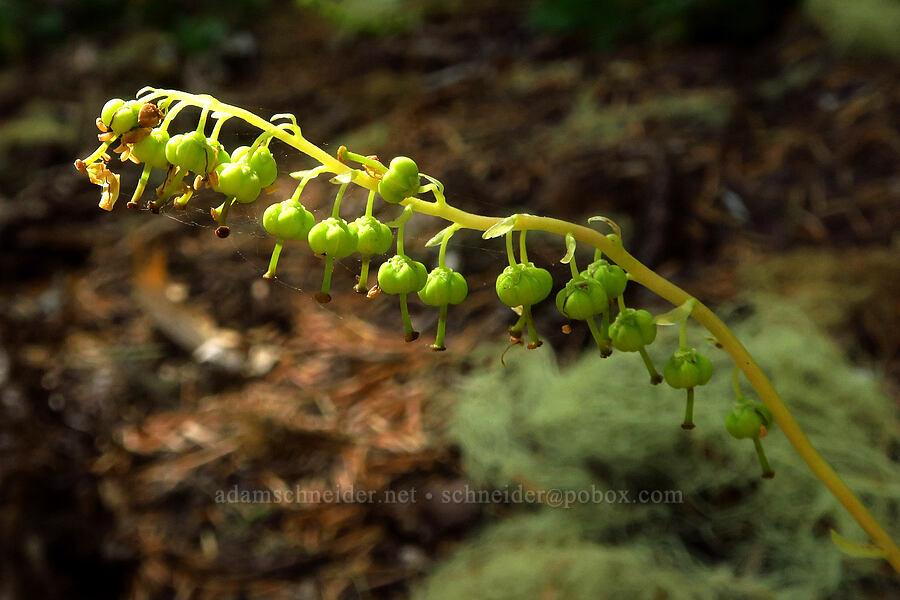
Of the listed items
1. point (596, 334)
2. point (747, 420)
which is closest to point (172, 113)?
point (596, 334)

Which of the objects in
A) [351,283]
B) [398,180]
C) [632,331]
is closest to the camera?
[398,180]

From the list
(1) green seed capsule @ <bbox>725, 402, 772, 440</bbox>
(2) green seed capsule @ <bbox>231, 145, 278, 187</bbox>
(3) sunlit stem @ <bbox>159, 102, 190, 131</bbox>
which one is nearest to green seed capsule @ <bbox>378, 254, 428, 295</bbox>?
(2) green seed capsule @ <bbox>231, 145, 278, 187</bbox>

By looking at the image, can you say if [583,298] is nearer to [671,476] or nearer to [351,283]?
[671,476]

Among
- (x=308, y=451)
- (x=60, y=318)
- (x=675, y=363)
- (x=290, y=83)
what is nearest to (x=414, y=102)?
(x=290, y=83)

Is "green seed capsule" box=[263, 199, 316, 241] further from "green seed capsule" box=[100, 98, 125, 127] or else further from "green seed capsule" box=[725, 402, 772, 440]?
"green seed capsule" box=[725, 402, 772, 440]

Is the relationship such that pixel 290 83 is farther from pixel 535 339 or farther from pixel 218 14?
pixel 535 339

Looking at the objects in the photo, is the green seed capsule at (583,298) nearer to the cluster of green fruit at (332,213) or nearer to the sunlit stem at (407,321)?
the cluster of green fruit at (332,213)

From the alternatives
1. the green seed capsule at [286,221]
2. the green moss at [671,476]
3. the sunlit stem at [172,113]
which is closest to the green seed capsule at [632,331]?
the green seed capsule at [286,221]
